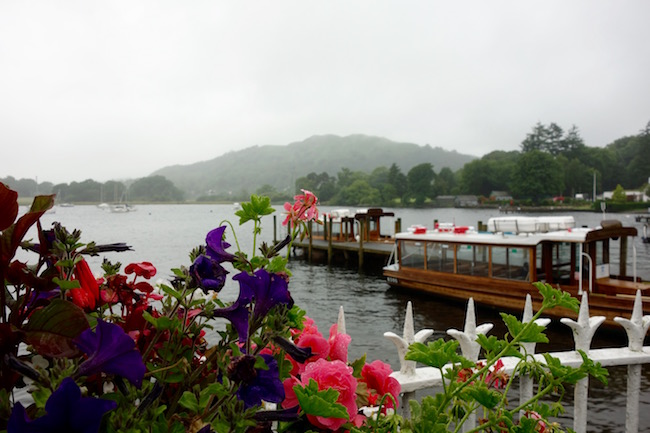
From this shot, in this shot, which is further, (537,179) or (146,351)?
(537,179)

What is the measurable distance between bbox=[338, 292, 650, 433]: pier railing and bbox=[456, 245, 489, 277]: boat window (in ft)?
44.9

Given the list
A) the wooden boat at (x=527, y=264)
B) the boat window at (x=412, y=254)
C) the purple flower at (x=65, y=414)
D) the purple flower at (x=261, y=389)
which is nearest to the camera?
the purple flower at (x=65, y=414)

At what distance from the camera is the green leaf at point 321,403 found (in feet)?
2.69

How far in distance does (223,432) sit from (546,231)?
736 inches

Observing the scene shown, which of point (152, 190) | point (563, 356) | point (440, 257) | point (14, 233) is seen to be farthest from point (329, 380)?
point (152, 190)

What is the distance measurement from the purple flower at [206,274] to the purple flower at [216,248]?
65 millimetres

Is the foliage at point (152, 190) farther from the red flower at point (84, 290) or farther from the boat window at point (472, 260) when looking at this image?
the red flower at point (84, 290)

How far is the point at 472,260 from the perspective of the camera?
17141mm

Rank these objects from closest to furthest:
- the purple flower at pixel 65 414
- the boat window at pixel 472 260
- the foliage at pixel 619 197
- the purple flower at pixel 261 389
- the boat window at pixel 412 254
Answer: the purple flower at pixel 65 414, the purple flower at pixel 261 389, the boat window at pixel 472 260, the boat window at pixel 412 254, the foliage at pixel 619 197

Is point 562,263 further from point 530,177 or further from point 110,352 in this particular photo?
point 530,177

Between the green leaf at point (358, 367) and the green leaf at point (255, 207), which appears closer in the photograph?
the green leaf at point (255, 207)

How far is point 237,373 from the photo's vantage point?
2.42ft

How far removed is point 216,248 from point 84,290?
27 cm

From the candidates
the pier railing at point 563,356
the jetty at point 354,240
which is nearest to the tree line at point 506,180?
the jetty at point 354,240
